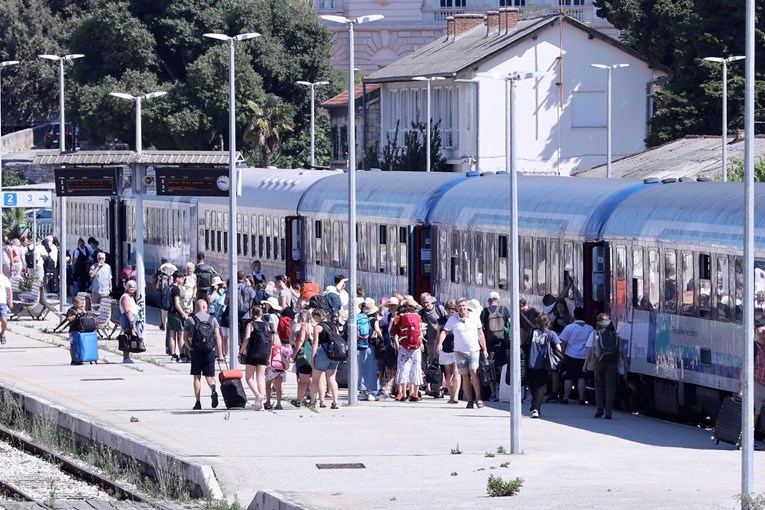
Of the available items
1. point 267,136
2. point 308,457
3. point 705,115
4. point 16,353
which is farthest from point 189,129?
point 308,457

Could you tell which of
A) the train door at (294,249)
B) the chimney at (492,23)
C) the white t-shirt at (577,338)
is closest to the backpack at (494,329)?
the white t-shirt at (577,338)

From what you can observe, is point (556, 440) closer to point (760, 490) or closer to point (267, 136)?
point (760, 490)

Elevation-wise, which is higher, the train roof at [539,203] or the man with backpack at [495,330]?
the train roof at [539,203]

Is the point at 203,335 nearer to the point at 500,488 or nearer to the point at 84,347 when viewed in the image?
the point at 84,347

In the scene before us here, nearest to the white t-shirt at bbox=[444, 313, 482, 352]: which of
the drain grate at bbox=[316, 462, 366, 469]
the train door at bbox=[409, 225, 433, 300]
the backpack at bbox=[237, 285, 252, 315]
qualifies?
the drain grate at bbox=[316, 462, 366, 469]

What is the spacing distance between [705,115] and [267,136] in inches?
856

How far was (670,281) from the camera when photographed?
82.1ft

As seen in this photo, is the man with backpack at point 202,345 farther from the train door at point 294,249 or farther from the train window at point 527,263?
the train door at point 294,249

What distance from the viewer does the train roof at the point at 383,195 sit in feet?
115

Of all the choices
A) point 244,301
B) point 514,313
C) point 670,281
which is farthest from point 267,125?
point 514,313

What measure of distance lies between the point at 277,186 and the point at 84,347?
1147 centimetres

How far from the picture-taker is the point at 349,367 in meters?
26.0

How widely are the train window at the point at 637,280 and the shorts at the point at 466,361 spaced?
87.6 inches

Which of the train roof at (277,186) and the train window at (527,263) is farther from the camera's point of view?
the train roof at (277,186)
